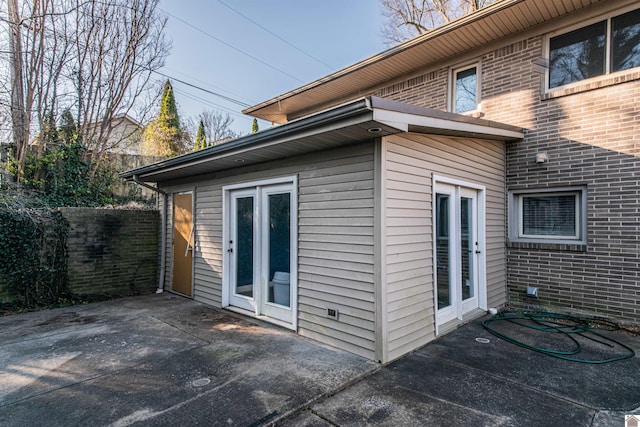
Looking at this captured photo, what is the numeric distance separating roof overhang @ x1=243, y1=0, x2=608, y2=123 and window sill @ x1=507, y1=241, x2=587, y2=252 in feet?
10.7

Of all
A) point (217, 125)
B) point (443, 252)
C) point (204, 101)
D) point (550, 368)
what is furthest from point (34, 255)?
point (217, 125)

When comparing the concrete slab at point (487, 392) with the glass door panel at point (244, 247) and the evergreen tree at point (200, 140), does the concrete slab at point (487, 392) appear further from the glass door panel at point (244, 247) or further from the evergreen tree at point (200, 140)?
the evergreen tree at point (200, 140)

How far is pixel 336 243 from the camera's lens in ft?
12.1

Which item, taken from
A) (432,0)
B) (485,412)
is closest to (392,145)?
(485,412)

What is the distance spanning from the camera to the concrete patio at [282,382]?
7.64 ft

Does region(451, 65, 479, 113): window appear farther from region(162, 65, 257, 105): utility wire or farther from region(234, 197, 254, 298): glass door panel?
region(162, 65, 257, 105): utility wire

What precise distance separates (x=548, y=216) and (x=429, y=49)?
3.31m

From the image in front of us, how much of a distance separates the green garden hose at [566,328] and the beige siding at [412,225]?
120cm

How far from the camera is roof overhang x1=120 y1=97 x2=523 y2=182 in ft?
9.03

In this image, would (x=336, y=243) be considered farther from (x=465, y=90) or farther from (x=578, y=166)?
(x=465, y=90)

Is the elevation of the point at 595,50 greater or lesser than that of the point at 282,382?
greater

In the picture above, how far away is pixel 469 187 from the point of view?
458cm

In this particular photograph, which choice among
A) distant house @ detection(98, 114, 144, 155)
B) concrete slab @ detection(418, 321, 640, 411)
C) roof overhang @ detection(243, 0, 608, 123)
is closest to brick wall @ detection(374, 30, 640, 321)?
roof overhang @ detection(243, 0, 608, 123)

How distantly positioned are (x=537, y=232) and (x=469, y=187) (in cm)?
156
